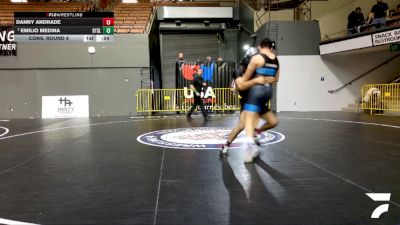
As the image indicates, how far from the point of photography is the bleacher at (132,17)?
18.6 meters

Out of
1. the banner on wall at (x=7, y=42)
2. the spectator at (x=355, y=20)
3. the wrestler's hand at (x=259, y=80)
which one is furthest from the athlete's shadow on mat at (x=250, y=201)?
the banner on wall at (x=7, y=42)

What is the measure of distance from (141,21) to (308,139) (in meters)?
14.4

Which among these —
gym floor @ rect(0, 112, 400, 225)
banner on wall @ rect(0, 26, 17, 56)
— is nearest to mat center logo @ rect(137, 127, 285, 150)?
gym floor @ rect(0, 112, 400, 225)

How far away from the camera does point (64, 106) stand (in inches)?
659

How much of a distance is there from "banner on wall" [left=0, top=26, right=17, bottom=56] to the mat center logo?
35.7ft

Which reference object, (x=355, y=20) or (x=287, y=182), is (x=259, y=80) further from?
(x=355, y=20)

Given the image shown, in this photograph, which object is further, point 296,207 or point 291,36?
point 291,36

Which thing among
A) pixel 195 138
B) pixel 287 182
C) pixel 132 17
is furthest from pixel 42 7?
pixel 287 182

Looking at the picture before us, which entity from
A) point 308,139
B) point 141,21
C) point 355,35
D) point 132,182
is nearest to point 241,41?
point 141,21

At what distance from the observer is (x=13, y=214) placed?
10.5ft

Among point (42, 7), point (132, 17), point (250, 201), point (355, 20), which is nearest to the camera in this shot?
point (250, 201)

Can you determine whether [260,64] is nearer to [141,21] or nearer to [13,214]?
[13,214]

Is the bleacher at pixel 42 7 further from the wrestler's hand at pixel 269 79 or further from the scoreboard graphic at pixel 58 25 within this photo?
the wrestler's hand at pixel 269 79

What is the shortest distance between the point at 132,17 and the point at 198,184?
17.4 meters
